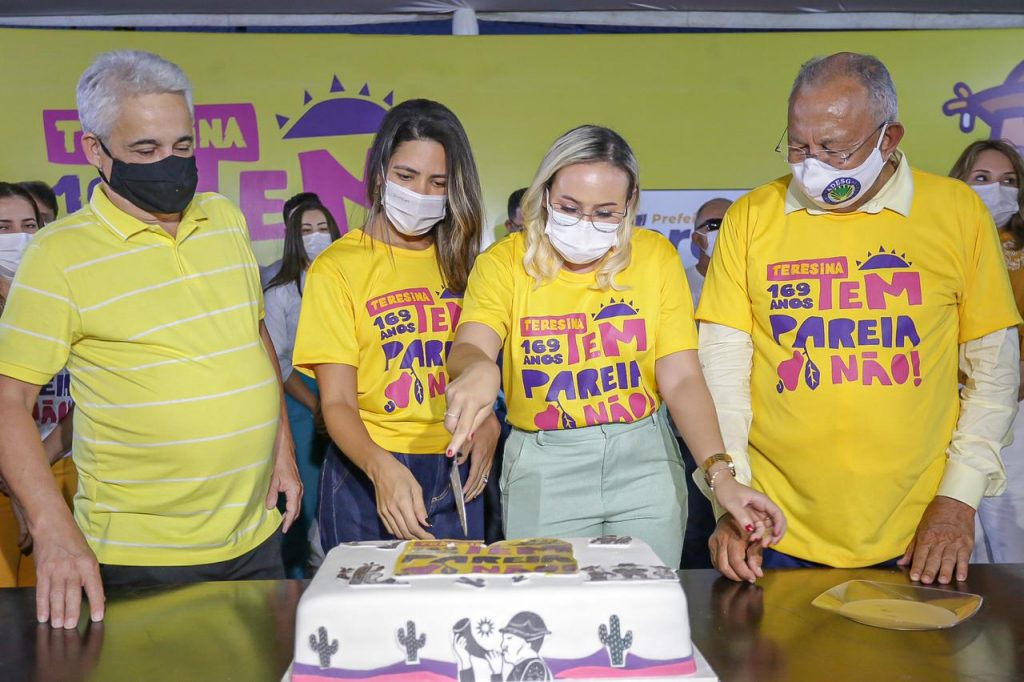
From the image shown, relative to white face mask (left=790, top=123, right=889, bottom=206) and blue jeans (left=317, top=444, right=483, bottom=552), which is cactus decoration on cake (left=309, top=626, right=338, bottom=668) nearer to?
blue jeans (left=317, top=444, right=483, bottom=552)

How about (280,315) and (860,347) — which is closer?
(860,347)

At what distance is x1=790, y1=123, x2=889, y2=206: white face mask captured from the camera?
88.2 inches

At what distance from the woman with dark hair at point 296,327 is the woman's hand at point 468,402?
2149 millimetres

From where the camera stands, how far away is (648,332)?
7.36 ft

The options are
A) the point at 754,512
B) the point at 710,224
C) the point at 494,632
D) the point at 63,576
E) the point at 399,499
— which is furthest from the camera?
the point at 710,224

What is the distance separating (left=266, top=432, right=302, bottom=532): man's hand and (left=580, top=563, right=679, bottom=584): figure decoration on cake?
1.02 meters

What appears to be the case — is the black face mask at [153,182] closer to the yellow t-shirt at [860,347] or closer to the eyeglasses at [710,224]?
the yellow t-shirt at [860,347]

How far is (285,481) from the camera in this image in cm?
241

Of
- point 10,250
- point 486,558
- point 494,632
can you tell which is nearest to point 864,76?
point 486,558

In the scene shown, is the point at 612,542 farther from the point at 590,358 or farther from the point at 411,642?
the point at 590,358

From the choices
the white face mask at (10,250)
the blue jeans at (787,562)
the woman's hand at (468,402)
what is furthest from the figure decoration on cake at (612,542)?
the white face mask at (10,250)

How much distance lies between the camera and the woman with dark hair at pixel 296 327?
3.95 m

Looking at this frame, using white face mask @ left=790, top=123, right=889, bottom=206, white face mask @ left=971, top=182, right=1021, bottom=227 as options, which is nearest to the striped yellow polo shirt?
white face mask @ left=790, top=123, right=889, bottom=206

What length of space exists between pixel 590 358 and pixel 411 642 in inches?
35.1
